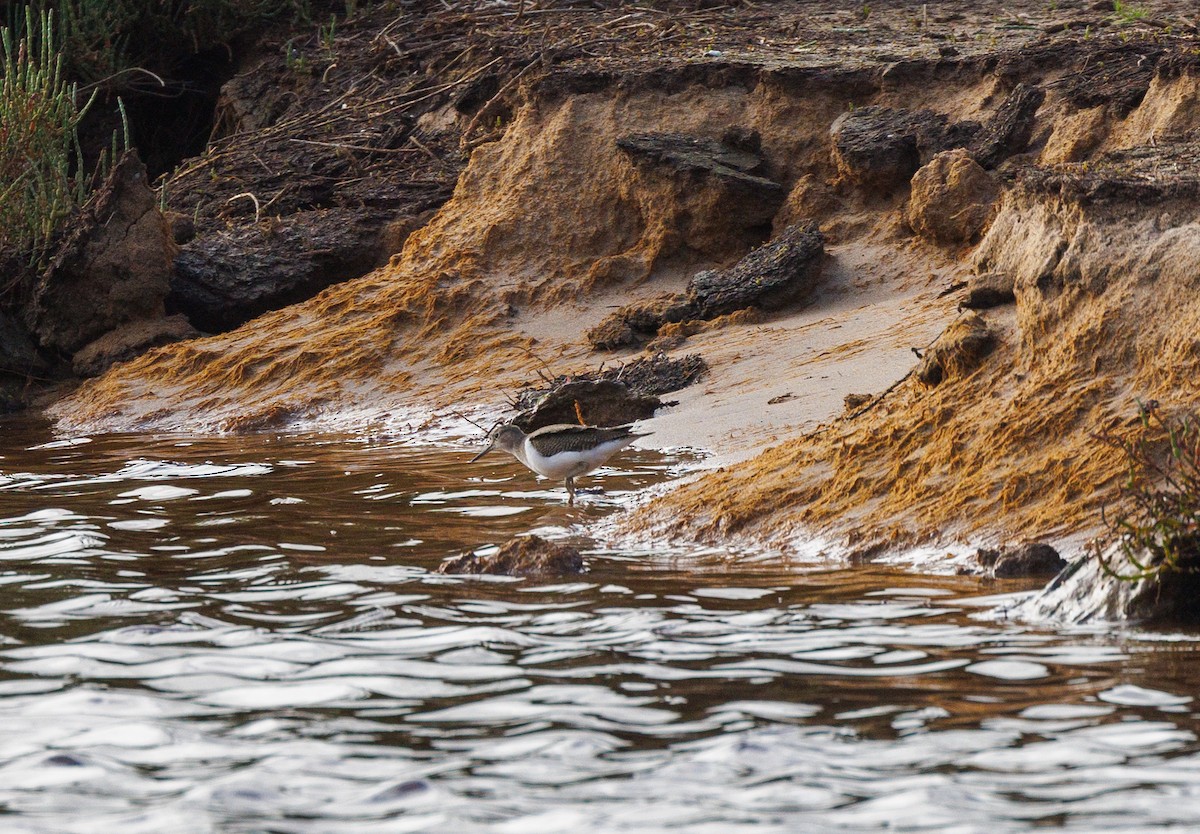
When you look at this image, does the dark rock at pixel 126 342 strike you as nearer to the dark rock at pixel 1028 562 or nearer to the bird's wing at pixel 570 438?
the bird's wing at pixel 570 438

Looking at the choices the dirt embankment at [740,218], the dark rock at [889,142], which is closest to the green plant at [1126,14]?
the dirt embankment at [740,218]

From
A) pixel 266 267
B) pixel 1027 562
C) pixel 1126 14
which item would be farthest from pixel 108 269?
pixel 1027 562

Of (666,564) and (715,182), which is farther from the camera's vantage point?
(715,182)

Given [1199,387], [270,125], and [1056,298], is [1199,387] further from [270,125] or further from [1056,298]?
[270,125]

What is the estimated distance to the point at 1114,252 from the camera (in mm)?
6824

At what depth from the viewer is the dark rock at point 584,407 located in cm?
1019

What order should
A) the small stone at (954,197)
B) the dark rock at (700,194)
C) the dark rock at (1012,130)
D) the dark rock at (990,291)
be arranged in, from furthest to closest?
the dark rock at (700,194), the dark rock at (1012,130), the small stone at (954,197), the dark rock at (990,291)

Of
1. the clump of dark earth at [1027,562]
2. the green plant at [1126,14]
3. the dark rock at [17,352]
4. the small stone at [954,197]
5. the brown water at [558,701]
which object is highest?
the green plant at [1126,14]

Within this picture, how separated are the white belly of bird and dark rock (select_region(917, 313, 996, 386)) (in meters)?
1.86

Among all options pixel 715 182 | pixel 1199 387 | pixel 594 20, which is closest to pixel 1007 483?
pixel 1199 387

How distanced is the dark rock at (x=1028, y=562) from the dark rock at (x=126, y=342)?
9779 millimetres

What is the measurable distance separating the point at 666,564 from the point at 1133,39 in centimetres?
805

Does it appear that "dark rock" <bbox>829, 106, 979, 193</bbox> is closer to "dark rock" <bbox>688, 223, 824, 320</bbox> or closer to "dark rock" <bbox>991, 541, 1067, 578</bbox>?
"dark rock" <bbox>688, 223, 824, 320</bbox>

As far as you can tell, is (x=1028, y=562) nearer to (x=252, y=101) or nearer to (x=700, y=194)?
(x=700, y=194)
